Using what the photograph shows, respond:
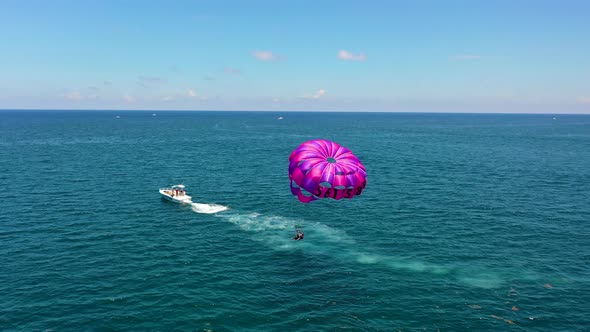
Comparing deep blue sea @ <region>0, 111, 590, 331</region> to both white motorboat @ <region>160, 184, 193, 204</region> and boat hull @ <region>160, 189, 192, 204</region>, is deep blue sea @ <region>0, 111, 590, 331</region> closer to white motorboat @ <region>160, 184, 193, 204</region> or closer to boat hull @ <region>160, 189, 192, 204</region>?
boat hull @ <region>160, 189, 192, 204</region>

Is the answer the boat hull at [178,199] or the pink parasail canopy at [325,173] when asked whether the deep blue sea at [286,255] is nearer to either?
the boat hull at [178,199]

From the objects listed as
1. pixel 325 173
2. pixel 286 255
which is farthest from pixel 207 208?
pixel 325 173

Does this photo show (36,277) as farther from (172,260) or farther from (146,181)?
(146,181)

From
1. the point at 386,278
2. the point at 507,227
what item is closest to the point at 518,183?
the point at 507,227

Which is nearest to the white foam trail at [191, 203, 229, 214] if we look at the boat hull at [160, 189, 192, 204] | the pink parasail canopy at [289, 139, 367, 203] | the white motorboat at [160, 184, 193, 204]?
the boat hull at [160, 189, 192, 204]

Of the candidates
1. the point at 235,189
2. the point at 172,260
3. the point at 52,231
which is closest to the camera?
the point at 172,260

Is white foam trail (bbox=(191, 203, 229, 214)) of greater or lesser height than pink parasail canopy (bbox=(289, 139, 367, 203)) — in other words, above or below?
below

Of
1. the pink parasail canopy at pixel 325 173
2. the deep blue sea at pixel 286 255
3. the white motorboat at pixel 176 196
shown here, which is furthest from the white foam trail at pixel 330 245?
the pink parasail canopy at pixel 325 173
